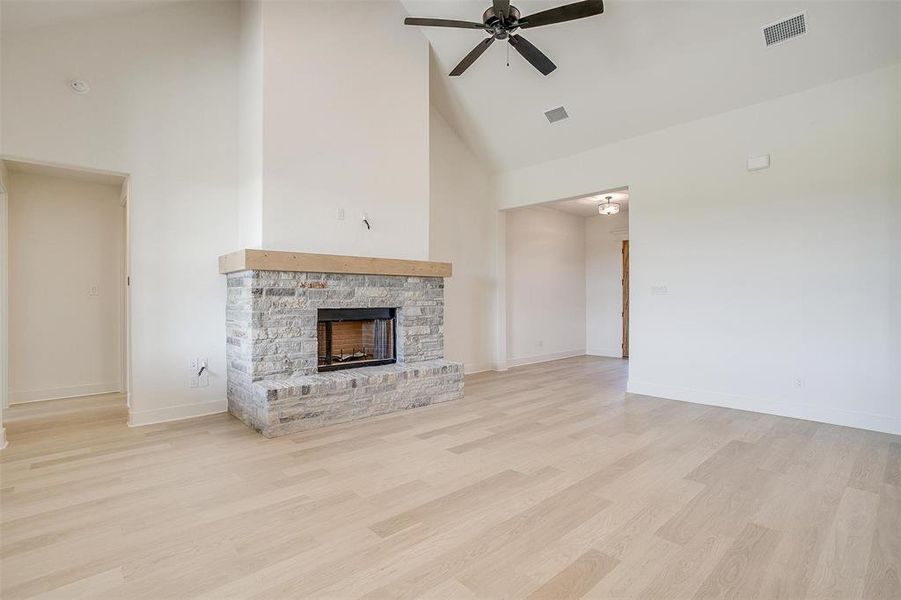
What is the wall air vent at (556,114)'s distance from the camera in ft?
16.2

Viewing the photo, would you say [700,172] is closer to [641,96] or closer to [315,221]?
[641,96]

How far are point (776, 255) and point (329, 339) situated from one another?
14.0 feet

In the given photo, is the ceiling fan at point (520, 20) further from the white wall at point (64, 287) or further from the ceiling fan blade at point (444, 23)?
the white wall at point (64, 287)

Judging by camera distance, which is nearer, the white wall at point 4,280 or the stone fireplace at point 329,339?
the stone fireplace at point 329,339

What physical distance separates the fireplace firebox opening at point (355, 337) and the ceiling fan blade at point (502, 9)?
277 centimetres

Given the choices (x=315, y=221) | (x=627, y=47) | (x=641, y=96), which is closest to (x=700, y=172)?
(x=641, y=96)

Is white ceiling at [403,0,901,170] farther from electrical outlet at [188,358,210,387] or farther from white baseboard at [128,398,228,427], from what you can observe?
white baseboard at [128,398,228,427]

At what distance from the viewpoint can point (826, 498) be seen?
2406 mm

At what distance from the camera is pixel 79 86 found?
140 inches

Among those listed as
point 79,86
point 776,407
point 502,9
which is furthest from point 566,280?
point 79,86

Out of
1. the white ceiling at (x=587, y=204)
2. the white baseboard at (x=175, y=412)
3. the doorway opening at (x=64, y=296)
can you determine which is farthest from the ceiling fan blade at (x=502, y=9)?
the white baseboard at (x=175, y=412)

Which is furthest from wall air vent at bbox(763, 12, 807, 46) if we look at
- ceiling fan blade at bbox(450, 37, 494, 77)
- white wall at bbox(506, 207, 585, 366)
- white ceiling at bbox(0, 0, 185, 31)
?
white ceiling at bbox(0, 0, 185, 31)

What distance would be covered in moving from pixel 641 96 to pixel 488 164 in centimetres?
235

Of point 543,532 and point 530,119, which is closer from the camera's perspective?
point 543,532
